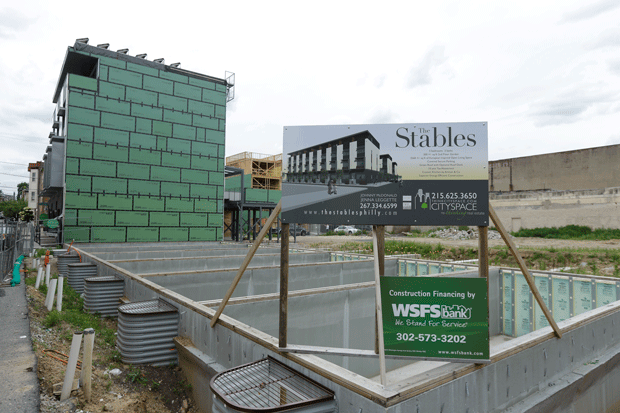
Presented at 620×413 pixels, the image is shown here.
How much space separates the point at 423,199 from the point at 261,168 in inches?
1582

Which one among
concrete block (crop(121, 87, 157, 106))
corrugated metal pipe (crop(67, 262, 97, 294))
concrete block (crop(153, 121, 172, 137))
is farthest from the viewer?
concrete block (crop(153, 121, 172, 137))

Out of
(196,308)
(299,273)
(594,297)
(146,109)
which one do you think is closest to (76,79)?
(146,109)

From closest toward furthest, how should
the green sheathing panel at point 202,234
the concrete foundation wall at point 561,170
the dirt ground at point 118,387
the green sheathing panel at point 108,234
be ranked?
the dirt ground at point 118,387 → the green sheathing panel at point 108,234 → the green sheathing panel at point 202,234 → the concrete foundation wall at point 561,170

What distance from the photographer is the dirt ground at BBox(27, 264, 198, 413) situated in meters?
4.28

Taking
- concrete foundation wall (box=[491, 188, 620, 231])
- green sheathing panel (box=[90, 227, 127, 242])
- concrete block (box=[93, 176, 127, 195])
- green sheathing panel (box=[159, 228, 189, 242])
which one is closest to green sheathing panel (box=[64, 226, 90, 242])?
green sheathing panel (box=[90, 227, 127, 242])

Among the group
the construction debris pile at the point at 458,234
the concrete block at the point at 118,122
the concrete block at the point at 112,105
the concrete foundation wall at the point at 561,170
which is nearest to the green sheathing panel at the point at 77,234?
the concrete block at the point at 118,122

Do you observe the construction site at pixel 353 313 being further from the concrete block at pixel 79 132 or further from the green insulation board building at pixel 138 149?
the concrete block at pixel 79 132

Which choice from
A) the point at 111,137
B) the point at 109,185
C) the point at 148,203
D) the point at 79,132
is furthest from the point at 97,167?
the point at 148,203

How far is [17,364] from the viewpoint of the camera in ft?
16.6

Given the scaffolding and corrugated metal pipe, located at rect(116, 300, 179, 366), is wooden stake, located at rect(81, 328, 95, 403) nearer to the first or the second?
corrugated metal pipe, located at rect(116, 300, 179, 366)

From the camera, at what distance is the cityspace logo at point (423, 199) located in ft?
11.2

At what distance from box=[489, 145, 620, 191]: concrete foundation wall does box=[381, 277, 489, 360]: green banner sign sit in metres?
41.0

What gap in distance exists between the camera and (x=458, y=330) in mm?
3375

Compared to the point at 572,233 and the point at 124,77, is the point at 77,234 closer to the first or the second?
the point at 124,77
